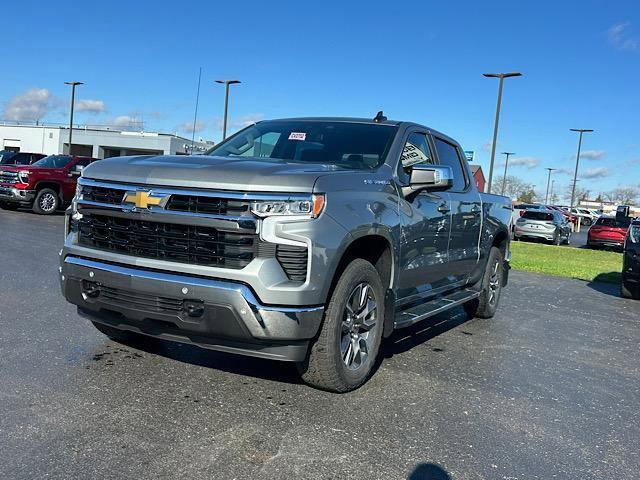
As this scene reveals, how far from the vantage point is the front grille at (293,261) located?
355 cm

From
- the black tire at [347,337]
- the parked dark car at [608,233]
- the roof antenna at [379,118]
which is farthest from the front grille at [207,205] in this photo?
the parked dark car at [608,233]

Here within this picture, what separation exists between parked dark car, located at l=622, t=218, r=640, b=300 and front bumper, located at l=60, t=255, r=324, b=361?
7734 mm

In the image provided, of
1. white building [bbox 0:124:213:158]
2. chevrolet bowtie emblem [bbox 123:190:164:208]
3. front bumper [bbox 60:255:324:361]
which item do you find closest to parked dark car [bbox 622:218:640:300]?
front bumper [bbox 60:255:324:361]

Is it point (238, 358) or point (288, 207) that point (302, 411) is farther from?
point (288, 207)

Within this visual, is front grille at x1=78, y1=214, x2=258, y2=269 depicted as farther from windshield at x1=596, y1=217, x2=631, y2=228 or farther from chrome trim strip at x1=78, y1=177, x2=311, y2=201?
windshield at x1=596, y1=217, x2=631, y2=228

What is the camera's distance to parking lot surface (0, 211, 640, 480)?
3.05 m

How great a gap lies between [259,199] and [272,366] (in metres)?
1.61

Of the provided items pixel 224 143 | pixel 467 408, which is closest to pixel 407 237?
pixel 467 408

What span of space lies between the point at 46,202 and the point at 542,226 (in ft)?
62.7

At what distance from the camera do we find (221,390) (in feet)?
13.2

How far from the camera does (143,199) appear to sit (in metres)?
3.77

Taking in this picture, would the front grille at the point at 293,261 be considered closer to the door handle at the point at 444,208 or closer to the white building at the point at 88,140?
the door handle at the point at 444,208

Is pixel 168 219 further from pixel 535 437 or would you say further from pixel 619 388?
pixel 619 388

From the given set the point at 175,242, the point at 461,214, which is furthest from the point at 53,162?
the point at 175,242
